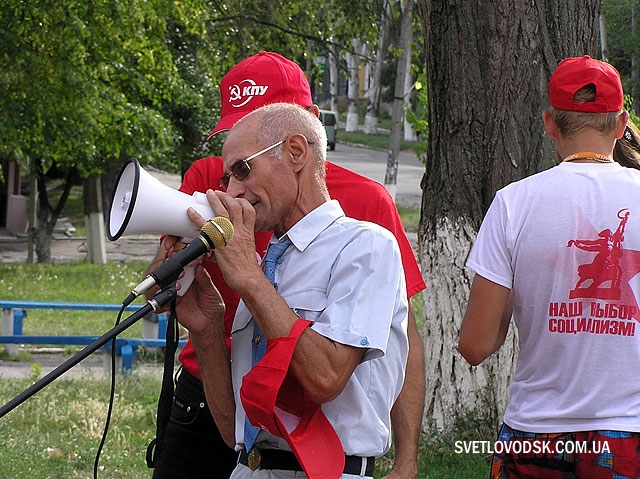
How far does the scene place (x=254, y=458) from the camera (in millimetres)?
2469

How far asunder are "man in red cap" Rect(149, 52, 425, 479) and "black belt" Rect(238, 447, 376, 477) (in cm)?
31

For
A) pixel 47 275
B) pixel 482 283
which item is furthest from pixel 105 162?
pixel 482 283

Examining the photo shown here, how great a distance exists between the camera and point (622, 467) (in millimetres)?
2775

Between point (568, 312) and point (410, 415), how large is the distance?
536 millimetres

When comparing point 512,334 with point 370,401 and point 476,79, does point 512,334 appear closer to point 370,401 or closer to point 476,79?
point 476,79

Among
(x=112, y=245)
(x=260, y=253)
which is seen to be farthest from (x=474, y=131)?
(x=112, y=245)

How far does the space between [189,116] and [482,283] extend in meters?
18.2

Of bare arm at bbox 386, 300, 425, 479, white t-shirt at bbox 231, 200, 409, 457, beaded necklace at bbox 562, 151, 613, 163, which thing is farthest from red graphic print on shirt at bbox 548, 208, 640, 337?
white t-shirt at bbox 231, 200, 409, 457

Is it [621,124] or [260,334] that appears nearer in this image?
[260,334]

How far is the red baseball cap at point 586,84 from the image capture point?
10.0 feet

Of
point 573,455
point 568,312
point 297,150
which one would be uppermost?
point 297,150

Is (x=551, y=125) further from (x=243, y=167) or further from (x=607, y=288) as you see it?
(x=243, y=167)

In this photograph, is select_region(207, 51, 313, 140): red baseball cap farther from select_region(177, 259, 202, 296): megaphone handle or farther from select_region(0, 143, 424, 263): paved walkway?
select_region(0, 143, 424, 263): paved walkway

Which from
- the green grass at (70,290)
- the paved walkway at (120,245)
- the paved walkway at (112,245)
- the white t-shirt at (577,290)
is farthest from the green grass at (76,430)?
the paved walkway at (112,245)
